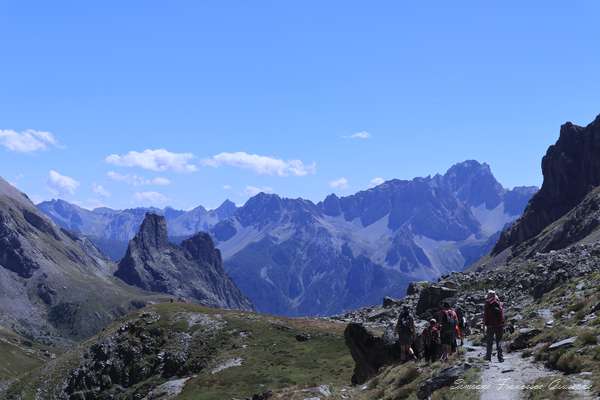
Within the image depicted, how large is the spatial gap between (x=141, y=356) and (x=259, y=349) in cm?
2060

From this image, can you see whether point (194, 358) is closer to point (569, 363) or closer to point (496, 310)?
point (496, 310)

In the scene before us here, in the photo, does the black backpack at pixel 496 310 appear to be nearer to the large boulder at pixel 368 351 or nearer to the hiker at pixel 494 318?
the hiker at pixel 494 318

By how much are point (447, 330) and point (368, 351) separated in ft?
61.4

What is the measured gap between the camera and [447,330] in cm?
3556

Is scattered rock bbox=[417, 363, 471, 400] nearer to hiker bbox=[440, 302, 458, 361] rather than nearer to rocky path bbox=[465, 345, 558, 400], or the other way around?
rocky path bbox=[465, 345, 558, 400]

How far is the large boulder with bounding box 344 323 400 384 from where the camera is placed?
49.5m

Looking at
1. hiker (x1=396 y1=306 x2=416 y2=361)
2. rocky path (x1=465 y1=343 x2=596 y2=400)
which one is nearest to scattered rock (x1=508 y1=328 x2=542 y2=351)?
rocky path (x1=465 y1=343 x2=596 y2=400)

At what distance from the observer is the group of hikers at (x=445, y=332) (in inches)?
1214

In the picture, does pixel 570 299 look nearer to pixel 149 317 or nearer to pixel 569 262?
pixel 569 262

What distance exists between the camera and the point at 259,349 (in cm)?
9781

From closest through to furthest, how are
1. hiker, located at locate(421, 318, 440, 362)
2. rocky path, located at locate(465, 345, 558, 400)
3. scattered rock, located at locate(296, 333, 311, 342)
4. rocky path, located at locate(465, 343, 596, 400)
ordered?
rocky path, located at locate(465, 343, 596, 400) → rocky path, located at locate(465, 345, 558, 400) → hiker, located at locate(421, 318, 440, 362) → scattered rock, located at locate(296, 333, 311, 342)

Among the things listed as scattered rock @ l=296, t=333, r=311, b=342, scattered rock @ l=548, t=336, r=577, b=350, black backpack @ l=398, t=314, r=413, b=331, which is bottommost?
scattered rock @ l=296, t=333, r=311, b=342

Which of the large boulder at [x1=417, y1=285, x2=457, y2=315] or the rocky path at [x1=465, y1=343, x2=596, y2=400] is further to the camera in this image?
the large boulder at [x1=417, y1=285, x2=457, y2=315]

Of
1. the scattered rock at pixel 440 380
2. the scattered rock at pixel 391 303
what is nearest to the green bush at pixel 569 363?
the scattered rock at pixel 440 380
